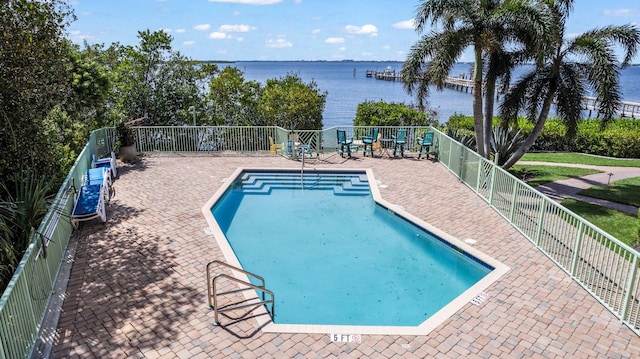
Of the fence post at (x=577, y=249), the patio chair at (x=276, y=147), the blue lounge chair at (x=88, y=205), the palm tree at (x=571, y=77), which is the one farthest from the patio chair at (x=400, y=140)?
the blue lounge chair at (x=88, y=205)

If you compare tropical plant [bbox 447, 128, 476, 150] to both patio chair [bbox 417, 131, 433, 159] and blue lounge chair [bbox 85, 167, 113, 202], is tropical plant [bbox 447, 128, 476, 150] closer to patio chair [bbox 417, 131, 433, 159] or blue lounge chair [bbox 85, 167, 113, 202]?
patio chair [bbox 417, 131, 433, 159]

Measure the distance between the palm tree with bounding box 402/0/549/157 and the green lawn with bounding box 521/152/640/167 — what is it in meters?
6.47

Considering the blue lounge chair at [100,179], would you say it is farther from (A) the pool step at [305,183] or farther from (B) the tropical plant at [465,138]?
(B) the tropical plant at [465,138]

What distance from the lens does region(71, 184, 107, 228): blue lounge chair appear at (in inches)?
378

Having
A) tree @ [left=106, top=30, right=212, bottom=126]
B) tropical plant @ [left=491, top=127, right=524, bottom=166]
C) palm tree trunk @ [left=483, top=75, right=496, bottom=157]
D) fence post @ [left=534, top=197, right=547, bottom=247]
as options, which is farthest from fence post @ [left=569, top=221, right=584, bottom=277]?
tree @ [left=106, top=30, right=212, bottom=126]

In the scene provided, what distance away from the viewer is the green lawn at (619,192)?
42.3 feet

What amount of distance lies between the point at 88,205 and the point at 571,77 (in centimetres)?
1393

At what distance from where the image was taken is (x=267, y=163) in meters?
16.6

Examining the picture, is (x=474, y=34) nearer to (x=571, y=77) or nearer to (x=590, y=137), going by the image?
(x=571, y=77)

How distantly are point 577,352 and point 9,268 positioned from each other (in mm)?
8287

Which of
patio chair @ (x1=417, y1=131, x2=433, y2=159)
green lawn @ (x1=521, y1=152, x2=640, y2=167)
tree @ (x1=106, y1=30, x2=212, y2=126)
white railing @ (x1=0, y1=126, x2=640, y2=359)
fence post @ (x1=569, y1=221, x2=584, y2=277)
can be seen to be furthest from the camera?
tree @ (x1=106, y1=30, x2=212, y2=126)

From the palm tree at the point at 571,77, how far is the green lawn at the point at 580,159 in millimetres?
4763

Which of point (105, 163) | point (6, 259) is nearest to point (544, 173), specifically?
point (105, 163)

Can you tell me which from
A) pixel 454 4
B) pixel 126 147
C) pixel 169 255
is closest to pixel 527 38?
pixel 454 4
